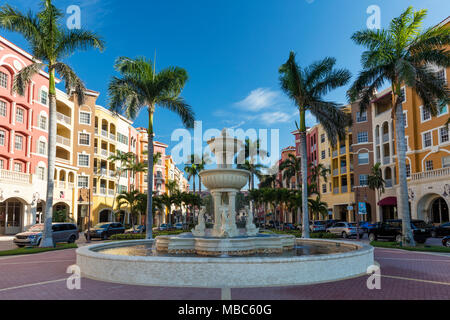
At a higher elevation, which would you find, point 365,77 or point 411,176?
point 365,77

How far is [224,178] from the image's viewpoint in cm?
1306

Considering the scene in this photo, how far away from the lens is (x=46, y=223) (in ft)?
66.6

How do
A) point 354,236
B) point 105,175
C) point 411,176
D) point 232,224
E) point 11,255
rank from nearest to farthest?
point 232,224 < point 11,255 < point 354,236 < point 411,176 < point 105,175

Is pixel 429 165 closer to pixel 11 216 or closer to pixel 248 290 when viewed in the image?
pixel 248 290

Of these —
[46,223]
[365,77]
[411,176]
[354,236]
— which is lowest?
[354,236]

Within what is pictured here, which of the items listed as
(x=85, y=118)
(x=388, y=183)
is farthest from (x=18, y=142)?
(x=388, y=183)

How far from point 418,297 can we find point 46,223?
19.1 meters

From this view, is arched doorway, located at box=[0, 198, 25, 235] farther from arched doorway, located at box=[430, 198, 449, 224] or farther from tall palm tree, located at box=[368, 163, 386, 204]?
arched doorway, located at box=[430, 198, 449, 224]

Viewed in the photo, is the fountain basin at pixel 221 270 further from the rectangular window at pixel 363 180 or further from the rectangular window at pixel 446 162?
the rectangular window at pixel 363 180

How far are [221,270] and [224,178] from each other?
5.09 m

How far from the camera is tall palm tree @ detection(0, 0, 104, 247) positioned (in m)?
20.2

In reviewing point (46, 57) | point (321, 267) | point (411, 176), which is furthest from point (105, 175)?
point (321, 267)

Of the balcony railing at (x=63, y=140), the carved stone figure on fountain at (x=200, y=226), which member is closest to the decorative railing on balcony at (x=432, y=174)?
the carved stone figure on fountain at (x=200, y=226)
